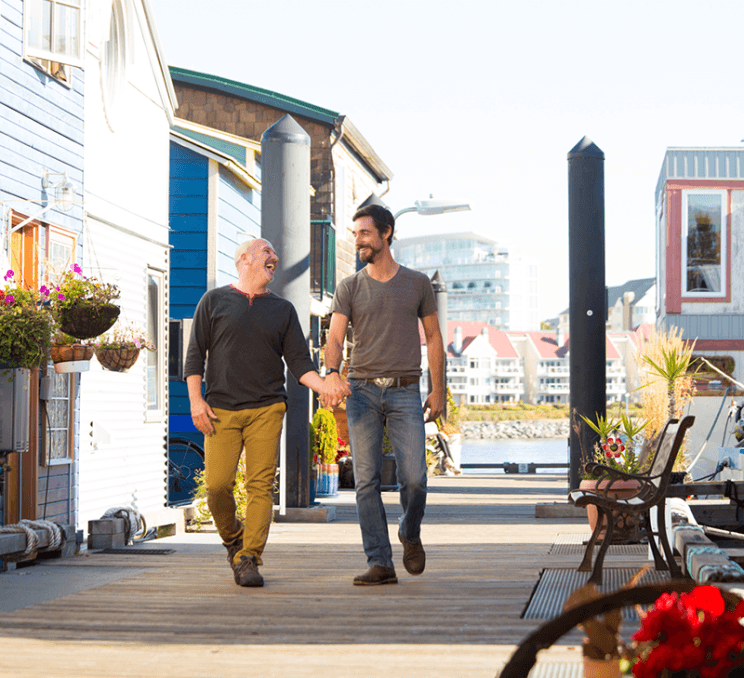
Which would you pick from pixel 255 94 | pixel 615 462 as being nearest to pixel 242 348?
pixel 615 462

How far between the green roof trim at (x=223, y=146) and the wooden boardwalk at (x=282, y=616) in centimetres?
1007

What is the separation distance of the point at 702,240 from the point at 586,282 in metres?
10.6

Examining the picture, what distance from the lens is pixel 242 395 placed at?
5.48 metres

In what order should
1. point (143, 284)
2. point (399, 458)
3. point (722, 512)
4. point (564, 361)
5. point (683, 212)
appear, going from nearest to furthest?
1. point (399, 458)
2. point (722, 512)
3. point (143, 284)
4. point (683, 212)
5. point (564, 361)

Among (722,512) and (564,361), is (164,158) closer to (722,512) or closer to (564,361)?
(722,512)

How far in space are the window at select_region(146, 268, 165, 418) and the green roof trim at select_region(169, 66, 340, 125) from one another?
8.56 m

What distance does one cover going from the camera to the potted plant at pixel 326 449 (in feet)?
41.7

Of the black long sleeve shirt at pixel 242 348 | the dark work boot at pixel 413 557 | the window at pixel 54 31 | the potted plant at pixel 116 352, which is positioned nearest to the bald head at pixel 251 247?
the black long sleeve shirt at pixel 242 348

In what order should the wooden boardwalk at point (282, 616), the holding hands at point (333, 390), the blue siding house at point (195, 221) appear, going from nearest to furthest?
the wooden boardwalk at point (282, 616)
the holding hands at point (333, 390)
the blue siding house at point (195, 221)

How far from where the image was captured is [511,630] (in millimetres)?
4246

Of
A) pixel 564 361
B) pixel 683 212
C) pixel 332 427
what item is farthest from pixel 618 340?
pixel 332 427

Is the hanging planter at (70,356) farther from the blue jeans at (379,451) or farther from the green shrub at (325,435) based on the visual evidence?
the green shrub at (325,435)

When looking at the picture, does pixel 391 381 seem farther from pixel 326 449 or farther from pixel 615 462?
pixel 326 449

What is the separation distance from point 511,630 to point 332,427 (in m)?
8.58
